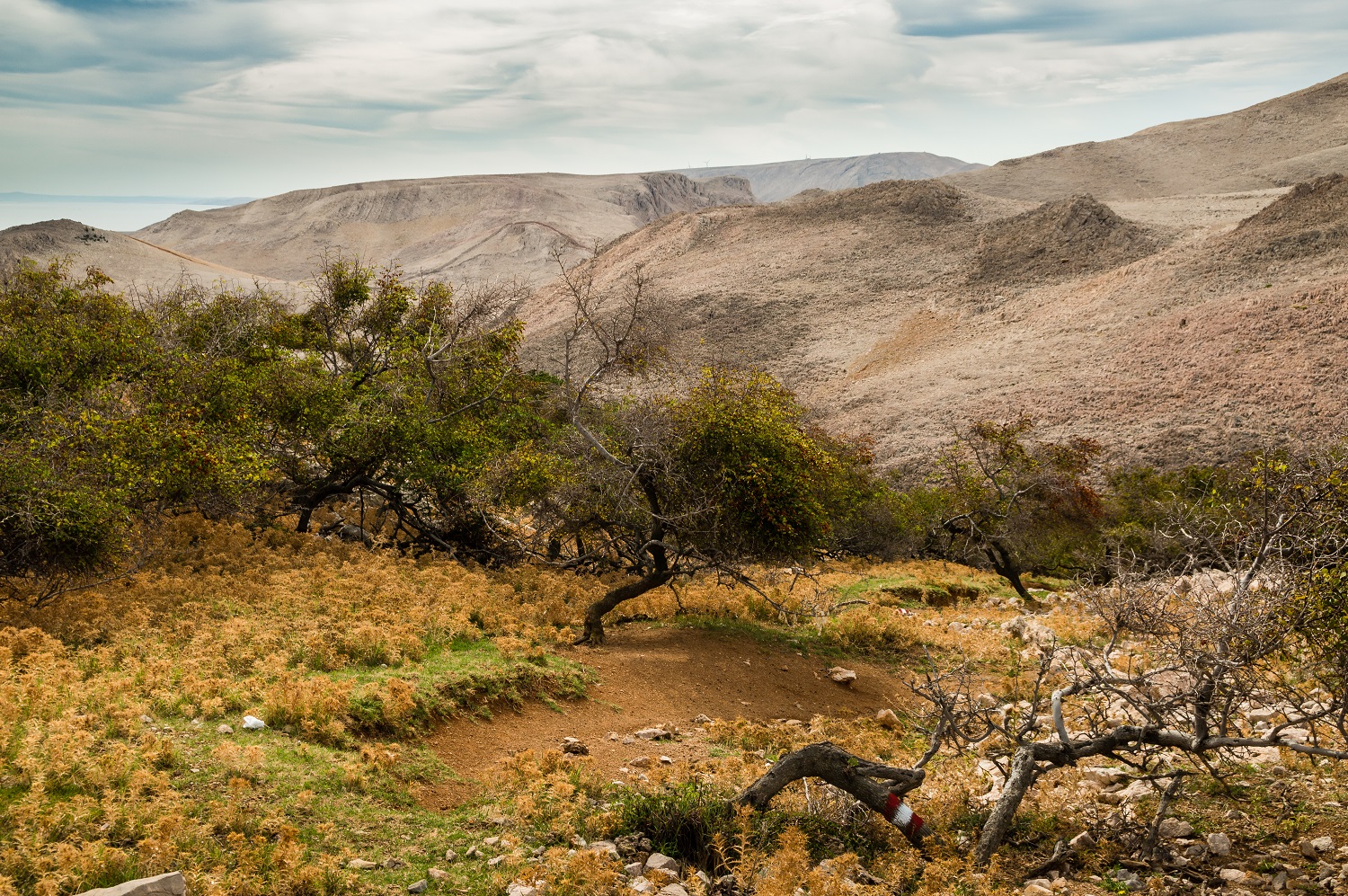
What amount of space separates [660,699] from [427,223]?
12863 centimetres

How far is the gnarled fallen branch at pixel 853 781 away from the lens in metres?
6.11

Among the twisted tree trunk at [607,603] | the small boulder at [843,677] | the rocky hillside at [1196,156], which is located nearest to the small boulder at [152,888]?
the twisted tree trunk at [607,603]

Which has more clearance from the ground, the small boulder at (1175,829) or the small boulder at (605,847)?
the small boulder at (605,847)

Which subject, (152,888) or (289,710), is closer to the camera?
(152,888)

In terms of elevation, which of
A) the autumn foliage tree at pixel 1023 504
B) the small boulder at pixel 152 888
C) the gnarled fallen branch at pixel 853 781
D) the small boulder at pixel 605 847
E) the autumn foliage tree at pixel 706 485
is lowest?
the autumn foliage tree at pixel 1023 504

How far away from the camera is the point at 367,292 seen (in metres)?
26.2

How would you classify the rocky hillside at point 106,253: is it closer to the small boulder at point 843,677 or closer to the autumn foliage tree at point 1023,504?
the autumn foliage tree at point 1023,504

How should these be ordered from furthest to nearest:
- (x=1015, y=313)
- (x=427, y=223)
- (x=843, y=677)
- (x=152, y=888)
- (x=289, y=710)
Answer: (x=427, y=223)
(x=1015, y=313)
(x=843, y=677)
(x=289, y=710)
(x=152, y=888)

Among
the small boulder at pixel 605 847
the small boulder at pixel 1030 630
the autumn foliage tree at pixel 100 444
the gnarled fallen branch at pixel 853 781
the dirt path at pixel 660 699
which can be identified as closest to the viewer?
the small boulder at pixel 605 847

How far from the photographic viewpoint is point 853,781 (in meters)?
6.27

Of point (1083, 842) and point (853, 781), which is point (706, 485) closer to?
point (853, 781)

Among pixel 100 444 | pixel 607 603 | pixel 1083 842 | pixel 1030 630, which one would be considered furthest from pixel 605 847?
pixel 1030 630

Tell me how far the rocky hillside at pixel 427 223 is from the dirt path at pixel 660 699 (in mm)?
93077

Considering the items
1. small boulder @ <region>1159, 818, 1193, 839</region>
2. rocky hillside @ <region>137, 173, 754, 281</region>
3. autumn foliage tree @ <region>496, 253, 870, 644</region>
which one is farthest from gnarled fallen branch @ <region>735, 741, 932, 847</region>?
rocky hillside @ <region>137, 173, 754, 281</region>
